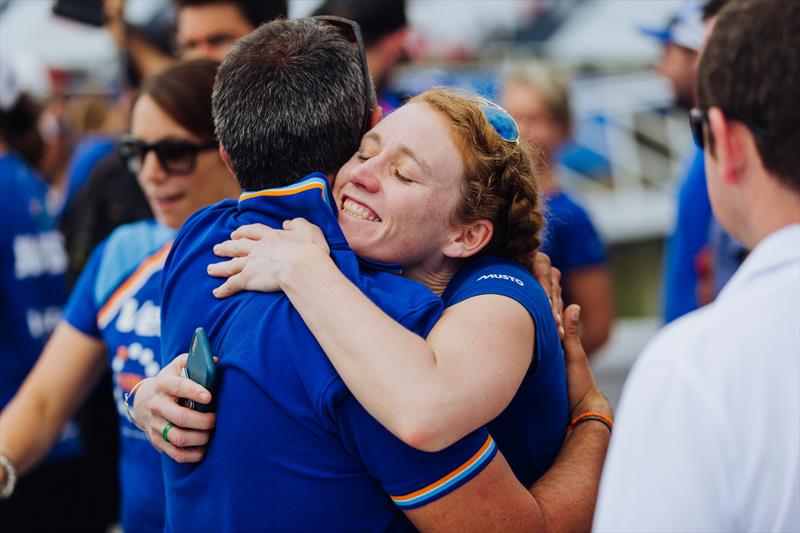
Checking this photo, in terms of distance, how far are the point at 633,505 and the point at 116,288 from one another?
1.76 m

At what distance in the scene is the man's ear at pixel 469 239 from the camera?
2066mm

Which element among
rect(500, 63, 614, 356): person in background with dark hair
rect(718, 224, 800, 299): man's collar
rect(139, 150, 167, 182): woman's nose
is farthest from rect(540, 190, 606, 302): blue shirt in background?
rect(718, 224, 800, 299): man's collar

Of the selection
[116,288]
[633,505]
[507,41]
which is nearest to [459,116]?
[633,505]

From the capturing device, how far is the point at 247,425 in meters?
1.79

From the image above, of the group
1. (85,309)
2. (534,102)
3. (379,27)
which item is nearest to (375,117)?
(85,309)

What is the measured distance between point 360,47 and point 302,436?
31.0 inches

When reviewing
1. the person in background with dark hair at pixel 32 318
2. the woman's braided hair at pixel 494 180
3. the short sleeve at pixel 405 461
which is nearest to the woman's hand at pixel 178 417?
the short sleeve at pixel 405 461

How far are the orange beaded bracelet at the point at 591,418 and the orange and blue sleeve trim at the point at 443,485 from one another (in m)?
0.52

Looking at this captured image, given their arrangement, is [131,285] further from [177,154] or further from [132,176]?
[132,176]

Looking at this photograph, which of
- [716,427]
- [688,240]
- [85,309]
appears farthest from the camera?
[688,240]

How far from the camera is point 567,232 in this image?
14.0ft

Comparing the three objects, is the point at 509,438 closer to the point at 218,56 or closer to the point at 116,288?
the point at 116,288

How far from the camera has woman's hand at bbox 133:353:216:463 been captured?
1.85 m

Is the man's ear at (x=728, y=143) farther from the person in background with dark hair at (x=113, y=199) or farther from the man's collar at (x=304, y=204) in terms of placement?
the person in background with dark hair at (x=113, y=199)
